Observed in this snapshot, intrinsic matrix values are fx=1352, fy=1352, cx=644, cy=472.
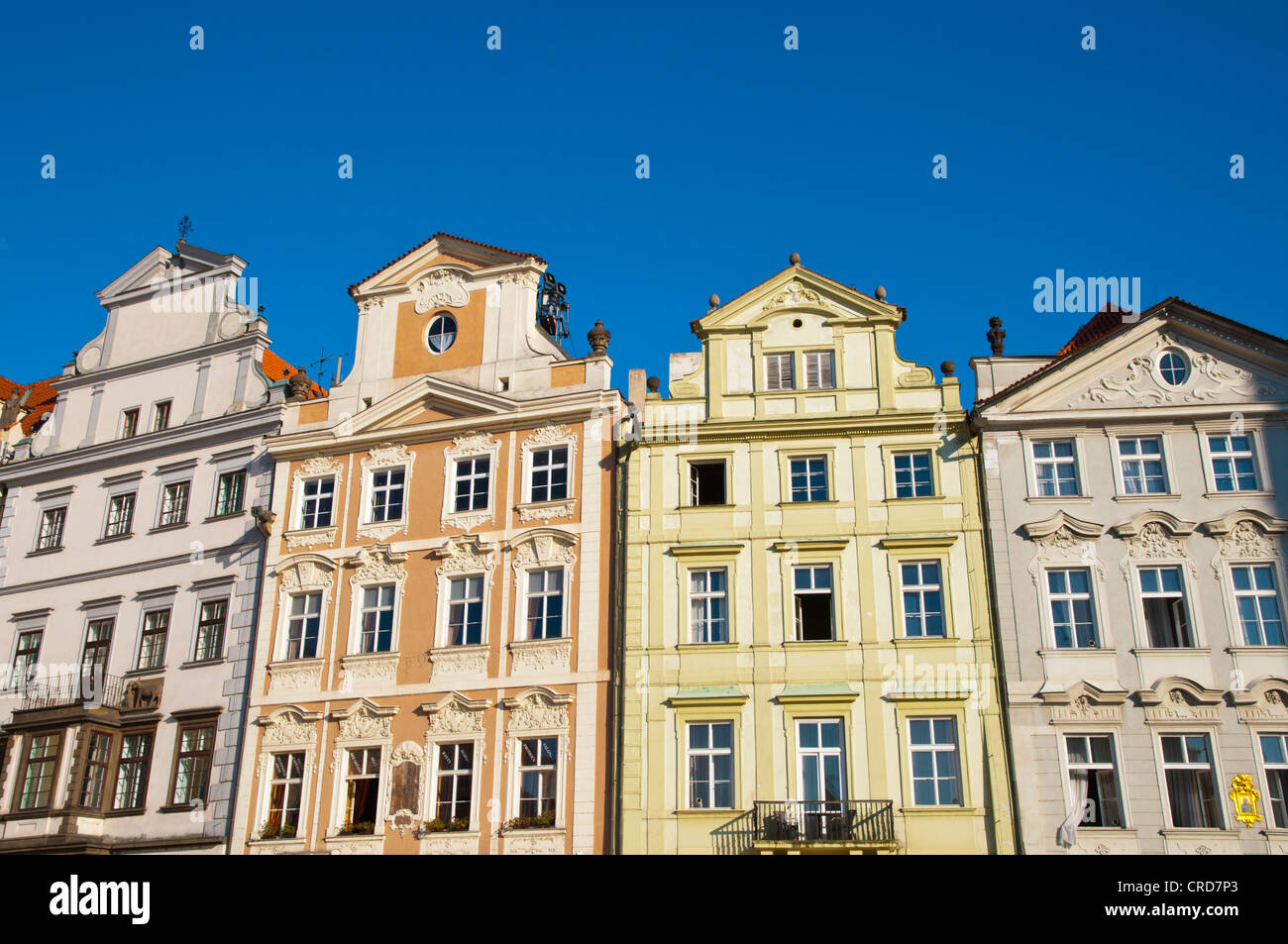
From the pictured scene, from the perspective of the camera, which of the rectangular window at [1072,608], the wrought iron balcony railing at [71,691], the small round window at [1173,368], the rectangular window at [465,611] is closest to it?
the rectangular window at [1072,608]

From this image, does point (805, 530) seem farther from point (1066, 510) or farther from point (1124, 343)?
point (1124, 343)

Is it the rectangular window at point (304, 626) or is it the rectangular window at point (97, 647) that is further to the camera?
the rectangular window at point (97, 647)

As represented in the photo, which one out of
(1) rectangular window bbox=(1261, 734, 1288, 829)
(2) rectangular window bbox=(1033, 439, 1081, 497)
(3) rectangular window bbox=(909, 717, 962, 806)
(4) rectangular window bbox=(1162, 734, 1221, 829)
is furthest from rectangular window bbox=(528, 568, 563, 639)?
(1) rectangular window bbox=(1261, 734, 1288, 829)

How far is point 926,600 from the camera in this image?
Result: 29.6 m

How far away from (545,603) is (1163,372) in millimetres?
15247

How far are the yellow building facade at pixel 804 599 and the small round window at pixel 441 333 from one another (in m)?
5.37

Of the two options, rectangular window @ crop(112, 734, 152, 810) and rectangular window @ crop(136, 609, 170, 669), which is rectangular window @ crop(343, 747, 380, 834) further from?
rectangular window @ crop(136, 609, 170, 669)

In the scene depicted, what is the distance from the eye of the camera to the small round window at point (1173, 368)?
31078mm

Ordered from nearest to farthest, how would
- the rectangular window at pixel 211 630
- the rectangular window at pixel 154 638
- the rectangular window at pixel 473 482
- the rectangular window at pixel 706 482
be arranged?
the rectangular window at pixel 706 482
the rectangular window at pixel 473 482
the rectangular window at pixel 211 630
the rectangular window at pixel 154 638

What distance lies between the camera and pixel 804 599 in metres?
30.2

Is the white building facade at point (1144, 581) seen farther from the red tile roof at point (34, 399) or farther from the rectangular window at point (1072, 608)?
the red tile roof at point (34, 399)

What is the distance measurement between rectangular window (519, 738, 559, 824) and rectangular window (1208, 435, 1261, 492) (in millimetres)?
15825

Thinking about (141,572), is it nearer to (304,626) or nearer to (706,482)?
(304,626)

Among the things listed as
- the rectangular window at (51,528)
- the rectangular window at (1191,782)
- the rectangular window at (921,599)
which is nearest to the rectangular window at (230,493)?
the rectangular window at (51,528)
